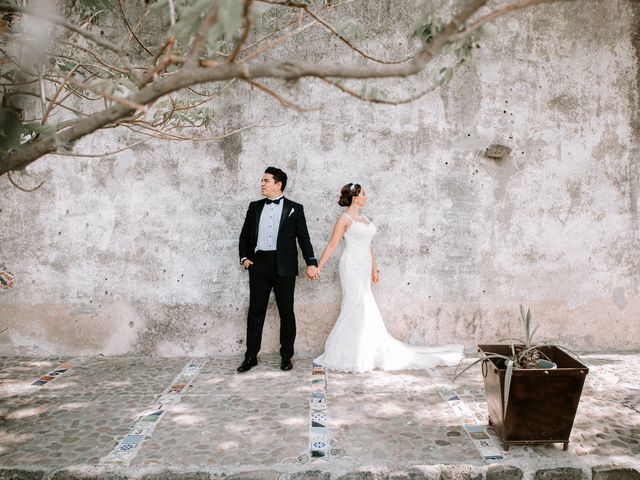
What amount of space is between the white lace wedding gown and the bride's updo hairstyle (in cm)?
25

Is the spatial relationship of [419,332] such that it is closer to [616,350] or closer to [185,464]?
[616,350]

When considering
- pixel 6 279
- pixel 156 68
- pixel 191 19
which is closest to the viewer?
pixel 191 19

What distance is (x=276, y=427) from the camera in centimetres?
342

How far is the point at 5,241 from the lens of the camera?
5.14 metres

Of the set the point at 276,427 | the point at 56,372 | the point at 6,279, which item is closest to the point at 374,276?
the point at 276,427

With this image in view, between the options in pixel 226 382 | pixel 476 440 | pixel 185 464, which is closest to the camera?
pixel 185 464

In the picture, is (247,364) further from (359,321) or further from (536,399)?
(536,399)

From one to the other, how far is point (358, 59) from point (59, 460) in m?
4.72

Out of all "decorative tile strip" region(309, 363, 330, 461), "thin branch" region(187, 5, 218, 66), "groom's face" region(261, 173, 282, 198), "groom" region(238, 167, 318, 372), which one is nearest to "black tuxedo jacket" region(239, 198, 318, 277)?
"groom" region(238, 167, 318, 372)

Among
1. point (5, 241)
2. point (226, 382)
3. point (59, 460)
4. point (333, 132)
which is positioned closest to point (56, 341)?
point (5, 241)

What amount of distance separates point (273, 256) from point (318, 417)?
174cm

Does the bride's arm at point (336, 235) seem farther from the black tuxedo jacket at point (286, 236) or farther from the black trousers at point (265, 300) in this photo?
the black trousers at point (265, 300)

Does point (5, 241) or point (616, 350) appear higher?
point (5, 241)

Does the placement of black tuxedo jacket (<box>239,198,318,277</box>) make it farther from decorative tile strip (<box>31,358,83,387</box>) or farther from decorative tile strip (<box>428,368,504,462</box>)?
decorative tile strip (<box>31,358,83,387</box>)
